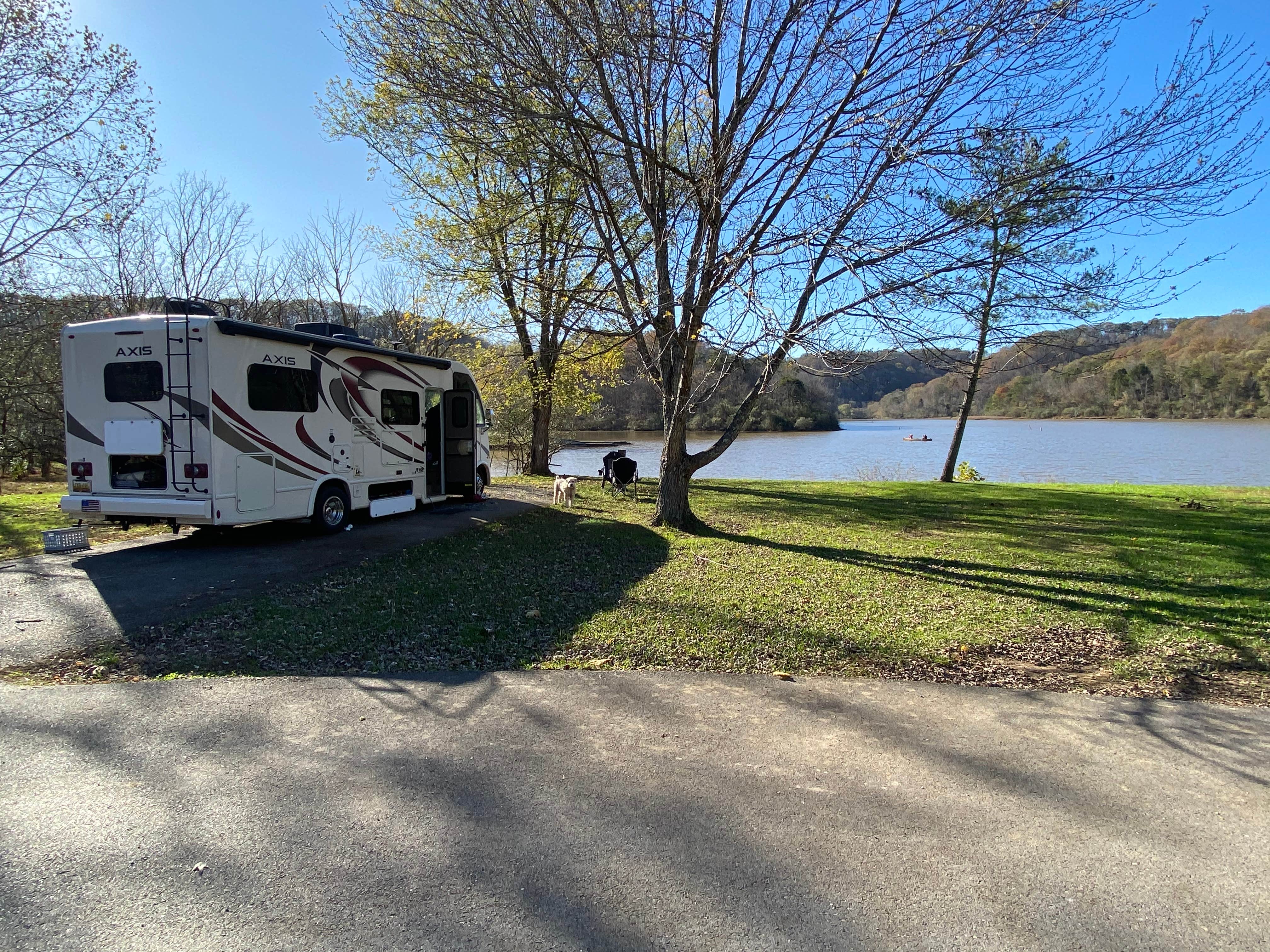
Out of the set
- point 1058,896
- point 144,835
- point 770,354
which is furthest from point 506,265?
point 1058,896

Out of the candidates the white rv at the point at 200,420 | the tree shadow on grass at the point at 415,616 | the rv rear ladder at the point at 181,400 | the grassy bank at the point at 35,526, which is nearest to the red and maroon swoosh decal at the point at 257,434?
the white rv at the point at 200,420

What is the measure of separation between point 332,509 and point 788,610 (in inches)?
261

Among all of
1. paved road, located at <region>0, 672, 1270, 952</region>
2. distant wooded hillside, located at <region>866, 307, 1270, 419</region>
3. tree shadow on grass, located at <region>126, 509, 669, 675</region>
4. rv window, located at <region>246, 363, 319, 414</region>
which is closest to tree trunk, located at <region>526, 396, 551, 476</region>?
distant wooded hillside, located at <region>866, 307, 1270, 419</region>

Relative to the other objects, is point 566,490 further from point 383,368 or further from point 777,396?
point 777,396

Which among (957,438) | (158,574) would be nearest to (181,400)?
Answer: (158,574)

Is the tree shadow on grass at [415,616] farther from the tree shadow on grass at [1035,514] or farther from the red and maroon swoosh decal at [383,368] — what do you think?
the tree shadow on grass at [1035,514]

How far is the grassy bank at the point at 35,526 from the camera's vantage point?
→ 834cm

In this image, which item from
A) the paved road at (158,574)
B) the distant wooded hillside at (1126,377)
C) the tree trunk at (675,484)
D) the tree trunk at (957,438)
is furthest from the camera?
the tree trunk at (957,438)

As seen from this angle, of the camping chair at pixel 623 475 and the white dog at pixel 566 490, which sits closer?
the white dog at pixel 566 490

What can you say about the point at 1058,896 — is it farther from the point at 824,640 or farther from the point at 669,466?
the point at 669,466

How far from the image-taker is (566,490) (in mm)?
13109

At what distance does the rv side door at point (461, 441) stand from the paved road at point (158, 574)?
2.30 m

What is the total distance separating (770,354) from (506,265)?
602cm

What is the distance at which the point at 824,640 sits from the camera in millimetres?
5426
